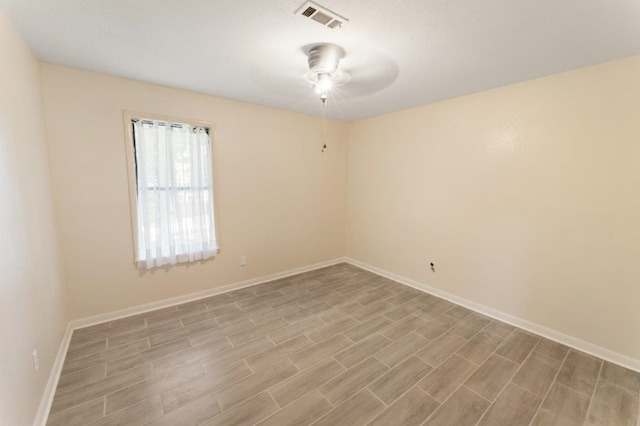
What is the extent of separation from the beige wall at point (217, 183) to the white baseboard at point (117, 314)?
68 millimetres

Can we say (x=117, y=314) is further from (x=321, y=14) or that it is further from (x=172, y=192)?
(x=321, y=14)

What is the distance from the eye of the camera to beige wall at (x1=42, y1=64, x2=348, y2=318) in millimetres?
2420

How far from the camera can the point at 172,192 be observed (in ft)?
9.50

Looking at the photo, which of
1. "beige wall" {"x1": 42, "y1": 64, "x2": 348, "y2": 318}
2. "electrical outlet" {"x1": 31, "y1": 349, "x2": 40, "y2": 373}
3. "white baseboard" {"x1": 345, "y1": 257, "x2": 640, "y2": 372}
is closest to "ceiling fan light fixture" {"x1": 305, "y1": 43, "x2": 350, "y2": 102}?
"beige wall" {"x1": 42, "y1": 64, "x2": 348, "y2": 318}

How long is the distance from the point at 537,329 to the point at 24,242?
4090mm

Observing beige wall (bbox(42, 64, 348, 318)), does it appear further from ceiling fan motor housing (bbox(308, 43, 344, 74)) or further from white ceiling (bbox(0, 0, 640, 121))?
ceiling fan motor housing (bbox(308, 43, 344, 74))

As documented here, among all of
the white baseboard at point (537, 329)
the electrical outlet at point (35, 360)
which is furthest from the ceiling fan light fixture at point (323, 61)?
the white baseboard at point (537, 329)

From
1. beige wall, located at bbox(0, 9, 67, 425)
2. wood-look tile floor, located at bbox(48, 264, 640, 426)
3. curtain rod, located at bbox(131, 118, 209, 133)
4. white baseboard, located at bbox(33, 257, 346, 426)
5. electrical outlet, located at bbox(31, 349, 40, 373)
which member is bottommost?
wood-look tile floor, located at bbox(48, 264, 640, 426)

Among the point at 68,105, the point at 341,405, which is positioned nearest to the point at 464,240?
the point at 341,405

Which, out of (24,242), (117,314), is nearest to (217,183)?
(117,314)

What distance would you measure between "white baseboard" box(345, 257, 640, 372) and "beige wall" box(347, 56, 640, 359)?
5 centimetres

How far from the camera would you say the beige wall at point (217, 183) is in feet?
7.94

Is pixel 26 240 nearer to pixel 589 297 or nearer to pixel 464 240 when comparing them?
pixel 464 240

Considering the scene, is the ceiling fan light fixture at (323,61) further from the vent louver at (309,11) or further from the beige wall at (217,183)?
the beige wall at (217,183)
